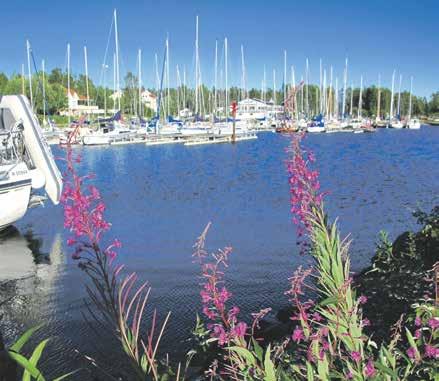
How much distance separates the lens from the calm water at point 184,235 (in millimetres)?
10875

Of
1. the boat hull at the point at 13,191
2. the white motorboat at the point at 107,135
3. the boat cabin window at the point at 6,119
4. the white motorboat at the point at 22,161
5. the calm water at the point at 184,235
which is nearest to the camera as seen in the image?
the calm water at the point at 184,235

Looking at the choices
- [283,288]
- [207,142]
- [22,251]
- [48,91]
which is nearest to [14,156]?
[22,251]

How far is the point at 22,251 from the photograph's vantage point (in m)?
17.0

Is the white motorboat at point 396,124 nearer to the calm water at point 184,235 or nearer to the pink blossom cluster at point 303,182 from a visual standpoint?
the calm water at point 184,235

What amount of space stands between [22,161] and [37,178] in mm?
857

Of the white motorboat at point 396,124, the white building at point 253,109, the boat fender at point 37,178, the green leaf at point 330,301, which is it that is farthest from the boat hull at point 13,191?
the white motorboat at point 396,124

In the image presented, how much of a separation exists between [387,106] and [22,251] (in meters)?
177

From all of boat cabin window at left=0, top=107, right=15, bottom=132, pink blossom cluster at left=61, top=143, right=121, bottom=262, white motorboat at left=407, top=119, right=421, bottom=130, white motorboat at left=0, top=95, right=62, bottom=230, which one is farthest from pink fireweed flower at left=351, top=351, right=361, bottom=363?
→ white motorboat at left=407, top=119, right=421, bottom=130

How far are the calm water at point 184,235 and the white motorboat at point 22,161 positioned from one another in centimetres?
142

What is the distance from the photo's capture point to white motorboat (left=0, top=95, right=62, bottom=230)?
17859 millimetres

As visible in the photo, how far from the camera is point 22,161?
19062mm

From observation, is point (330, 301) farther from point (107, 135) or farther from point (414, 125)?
point (414, 125)

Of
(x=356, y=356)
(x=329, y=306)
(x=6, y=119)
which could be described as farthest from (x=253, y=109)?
(x=356, y=356)

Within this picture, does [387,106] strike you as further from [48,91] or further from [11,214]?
[11,214]
